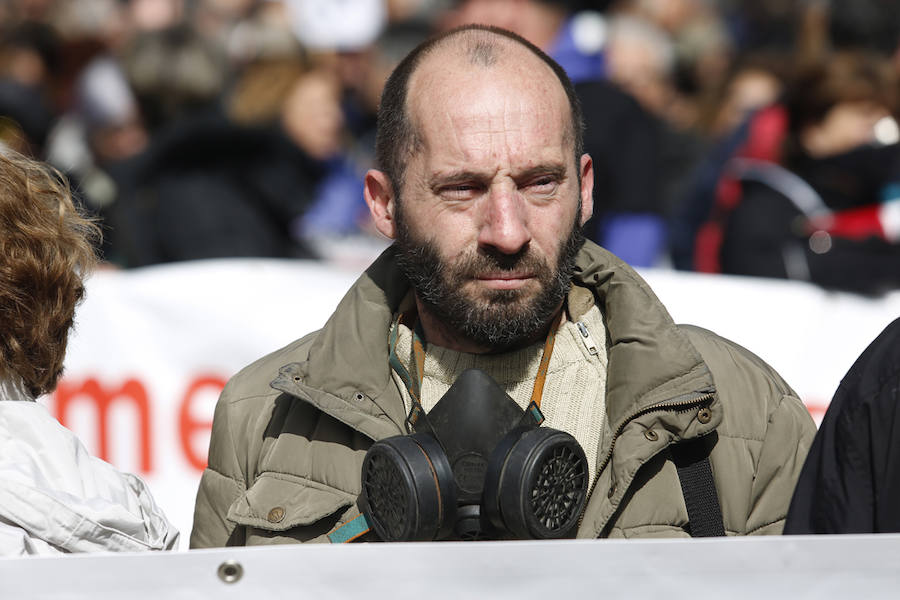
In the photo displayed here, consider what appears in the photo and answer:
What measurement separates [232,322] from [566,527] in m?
2.33

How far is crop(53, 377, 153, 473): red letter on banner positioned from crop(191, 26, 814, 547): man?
1.53 meters

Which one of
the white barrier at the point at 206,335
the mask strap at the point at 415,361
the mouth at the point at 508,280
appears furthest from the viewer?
the white barrier at the point at 206,335

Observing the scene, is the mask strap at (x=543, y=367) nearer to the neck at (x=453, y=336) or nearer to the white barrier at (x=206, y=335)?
the neck at (x=453, y=336)

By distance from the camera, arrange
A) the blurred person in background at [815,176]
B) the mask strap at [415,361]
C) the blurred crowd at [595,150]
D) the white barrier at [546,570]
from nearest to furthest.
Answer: the white barrier at [546,570]
the mask strap at [415,361]
the blurred person in background at [815,176]
the blurred crowd at [595,150]

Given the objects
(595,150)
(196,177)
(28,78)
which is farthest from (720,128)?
(28,78)

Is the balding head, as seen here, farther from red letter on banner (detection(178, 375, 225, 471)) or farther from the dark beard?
red letter on banner (detection(178, 375, 225, 471))

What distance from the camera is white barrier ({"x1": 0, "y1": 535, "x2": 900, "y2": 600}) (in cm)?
188

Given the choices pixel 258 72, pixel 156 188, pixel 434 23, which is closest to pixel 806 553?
pixel 156 188

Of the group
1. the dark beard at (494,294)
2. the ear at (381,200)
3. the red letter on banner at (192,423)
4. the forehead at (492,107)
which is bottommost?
the red letter on banner at (192,423)

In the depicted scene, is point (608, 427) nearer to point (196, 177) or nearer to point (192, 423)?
point (192, 423)

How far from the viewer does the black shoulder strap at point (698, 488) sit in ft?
7.72

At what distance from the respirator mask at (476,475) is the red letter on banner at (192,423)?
Result: 1.96m

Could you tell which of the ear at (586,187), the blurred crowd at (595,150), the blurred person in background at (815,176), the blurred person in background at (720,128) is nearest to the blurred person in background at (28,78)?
the blurred crowd at (595,150)

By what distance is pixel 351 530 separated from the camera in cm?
240
